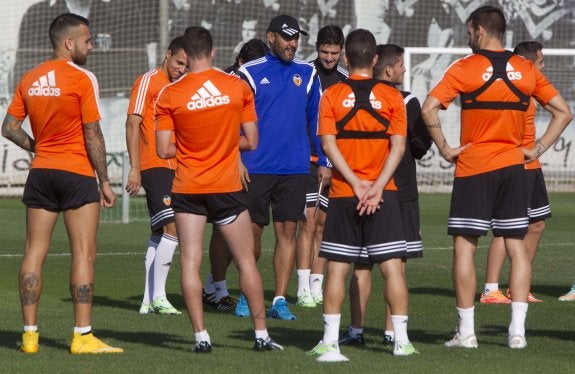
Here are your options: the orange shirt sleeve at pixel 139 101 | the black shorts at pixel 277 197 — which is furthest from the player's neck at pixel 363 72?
the orange shirt sleeve at pixel 139 101

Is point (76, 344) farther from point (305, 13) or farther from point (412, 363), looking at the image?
point (305, 13)

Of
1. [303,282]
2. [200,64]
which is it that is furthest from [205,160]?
[303,282]

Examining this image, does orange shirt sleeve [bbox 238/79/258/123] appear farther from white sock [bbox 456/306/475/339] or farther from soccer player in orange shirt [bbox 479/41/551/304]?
soccer player in orange shirt [bbox 479/41/551/304]

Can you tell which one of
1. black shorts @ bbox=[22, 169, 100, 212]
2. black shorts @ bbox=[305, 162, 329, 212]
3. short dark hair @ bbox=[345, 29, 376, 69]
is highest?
short dark hair @ bbox=[345, 29, 376, 69]

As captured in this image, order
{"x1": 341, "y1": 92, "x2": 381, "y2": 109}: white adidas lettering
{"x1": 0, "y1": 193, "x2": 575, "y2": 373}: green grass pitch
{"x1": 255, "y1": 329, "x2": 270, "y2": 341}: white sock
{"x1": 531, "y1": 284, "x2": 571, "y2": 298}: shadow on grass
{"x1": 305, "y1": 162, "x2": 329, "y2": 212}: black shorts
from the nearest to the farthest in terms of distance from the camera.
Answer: {"x1": 0, "y1": 193, "x2": 575, "y2": 373}: green grass pitch, {"x1": 341, "y1": 92, "x2": 381, "y2": 109}: white adidas lettering, {"x1": 255, "y1": 329, "x2": 270, "y2": 341}: white sock, {"x1": 305, "y1": 162, "x2": 329, "y2": 212}: black shorts, {"x1": 531, "y1": 284, "x2": 571, "y2": 298}: shadow on grass

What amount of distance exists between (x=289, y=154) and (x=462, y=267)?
2502 mm

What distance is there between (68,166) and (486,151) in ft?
9.37

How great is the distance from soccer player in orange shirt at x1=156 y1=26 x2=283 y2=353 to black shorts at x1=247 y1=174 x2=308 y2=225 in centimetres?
222

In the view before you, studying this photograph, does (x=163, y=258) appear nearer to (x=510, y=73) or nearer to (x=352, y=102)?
(x=352, y=102)

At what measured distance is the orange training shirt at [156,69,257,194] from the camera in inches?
328

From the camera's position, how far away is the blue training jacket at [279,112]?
35.2 feet

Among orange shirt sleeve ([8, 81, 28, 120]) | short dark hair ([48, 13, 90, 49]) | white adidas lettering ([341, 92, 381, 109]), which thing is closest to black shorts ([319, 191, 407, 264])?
white adidas lettering ([341, 92, 381, 109])

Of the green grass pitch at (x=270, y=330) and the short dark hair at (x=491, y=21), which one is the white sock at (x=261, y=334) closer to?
the green grass pitch at (x=270, y=330)

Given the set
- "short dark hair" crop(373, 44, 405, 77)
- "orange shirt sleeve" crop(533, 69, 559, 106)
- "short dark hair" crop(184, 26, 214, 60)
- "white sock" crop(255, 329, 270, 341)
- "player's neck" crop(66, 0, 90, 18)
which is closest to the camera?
"short dark hair" crop(184, 26, 214, 60)
